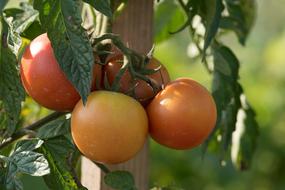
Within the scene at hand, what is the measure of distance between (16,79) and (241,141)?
0.64 m

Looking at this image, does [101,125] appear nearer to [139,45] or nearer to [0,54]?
[0,54]

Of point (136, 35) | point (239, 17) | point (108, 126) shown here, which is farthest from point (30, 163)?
point (239, 17)

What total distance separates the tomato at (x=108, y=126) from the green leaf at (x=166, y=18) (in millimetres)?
633

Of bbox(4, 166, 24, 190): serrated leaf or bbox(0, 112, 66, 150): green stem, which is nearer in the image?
bbox(4, 166, 24, 190): serrated leaf

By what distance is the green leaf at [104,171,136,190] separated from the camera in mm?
1112

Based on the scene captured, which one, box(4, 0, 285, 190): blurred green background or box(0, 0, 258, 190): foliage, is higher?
box(0, 0, 258, 190): foliage

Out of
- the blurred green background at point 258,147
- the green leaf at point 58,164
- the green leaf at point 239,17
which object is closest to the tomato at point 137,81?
the green leaf at point 58,164

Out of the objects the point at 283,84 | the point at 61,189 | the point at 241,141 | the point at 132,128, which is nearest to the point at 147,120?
the point at 132,128

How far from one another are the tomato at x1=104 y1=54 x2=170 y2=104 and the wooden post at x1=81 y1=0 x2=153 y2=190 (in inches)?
11.0

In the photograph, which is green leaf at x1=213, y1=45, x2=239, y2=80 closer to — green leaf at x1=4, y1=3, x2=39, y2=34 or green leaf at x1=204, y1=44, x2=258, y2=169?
green leaf at x1=204, y1=44, x2=258, y2=169

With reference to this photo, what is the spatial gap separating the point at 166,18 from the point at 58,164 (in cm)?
60

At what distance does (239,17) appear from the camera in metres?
1.47

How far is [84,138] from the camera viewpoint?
97 cm

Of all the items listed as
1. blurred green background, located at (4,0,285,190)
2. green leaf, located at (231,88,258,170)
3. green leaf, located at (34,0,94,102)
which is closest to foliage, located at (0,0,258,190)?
green leaf, located at (34,0,94,102)
